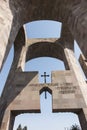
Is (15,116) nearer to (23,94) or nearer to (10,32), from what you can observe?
(23,94)

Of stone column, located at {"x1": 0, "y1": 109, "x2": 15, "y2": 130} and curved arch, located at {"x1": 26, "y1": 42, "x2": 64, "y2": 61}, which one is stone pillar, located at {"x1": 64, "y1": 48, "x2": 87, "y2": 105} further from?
stone column, located at {"x1": 0, "y1": 109, "x2": 15, "y2": 130}

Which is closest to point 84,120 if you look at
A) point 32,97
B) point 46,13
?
point 32,97

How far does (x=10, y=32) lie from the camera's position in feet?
18.9

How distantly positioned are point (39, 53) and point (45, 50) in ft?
1.99

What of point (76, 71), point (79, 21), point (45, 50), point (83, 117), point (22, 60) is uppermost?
point (45, 50)

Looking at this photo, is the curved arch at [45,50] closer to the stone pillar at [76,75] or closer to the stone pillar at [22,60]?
the stone pillar at [22,60]

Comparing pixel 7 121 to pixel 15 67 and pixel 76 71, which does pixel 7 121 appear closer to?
pixel 15 67

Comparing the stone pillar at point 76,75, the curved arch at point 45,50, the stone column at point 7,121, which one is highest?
the curved arch at point 45,50

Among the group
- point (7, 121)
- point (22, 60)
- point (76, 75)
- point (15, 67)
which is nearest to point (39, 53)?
point (22, 60)

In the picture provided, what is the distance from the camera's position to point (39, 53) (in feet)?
49.1

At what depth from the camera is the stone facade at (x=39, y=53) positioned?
5.69m

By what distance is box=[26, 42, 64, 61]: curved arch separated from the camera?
14.0 meters

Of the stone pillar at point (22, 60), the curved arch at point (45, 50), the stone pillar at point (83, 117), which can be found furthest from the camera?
the curved arch at point (45, 50)

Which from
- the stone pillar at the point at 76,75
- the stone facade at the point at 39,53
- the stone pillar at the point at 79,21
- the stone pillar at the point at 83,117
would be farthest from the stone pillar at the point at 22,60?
the stone pillar at the point at 79,21
